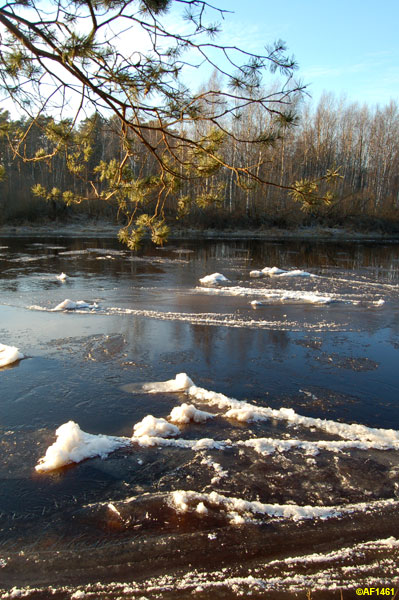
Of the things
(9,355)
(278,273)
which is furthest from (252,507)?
(278,273)

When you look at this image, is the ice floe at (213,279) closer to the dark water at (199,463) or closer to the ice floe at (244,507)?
the dark water at (199,463)

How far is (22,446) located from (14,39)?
3.74 meters

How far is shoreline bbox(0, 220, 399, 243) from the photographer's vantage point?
34.0 m

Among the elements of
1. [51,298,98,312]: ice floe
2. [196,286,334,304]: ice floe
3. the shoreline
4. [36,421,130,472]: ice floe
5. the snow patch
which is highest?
the shoreline

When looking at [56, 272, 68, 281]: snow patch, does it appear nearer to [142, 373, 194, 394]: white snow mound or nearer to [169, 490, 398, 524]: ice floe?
[142, 373, 194, 394]: white snow mound

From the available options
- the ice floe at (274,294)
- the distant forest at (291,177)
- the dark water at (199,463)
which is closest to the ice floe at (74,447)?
the dark water at (199,463)

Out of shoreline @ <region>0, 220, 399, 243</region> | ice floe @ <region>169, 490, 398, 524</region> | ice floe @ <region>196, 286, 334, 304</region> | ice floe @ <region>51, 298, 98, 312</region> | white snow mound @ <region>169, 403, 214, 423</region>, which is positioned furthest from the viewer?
shoreline @ <region>0, 220, 399, 243</region>

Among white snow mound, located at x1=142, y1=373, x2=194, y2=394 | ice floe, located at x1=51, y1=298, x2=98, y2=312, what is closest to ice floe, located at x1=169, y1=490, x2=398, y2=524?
white snow mound, located at x1=142, y1=373, x2=194, y2=394

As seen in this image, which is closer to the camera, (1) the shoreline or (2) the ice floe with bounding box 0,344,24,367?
(2) the ice floe with bounding box 0,344,24,367

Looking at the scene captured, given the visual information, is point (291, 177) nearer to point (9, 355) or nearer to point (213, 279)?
point (213, 279)

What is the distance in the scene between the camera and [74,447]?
4301mm

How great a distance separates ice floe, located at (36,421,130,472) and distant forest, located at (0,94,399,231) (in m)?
28.0

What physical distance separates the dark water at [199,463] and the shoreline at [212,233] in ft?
80.2

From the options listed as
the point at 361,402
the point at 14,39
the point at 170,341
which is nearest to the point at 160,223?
the point at 14,39
